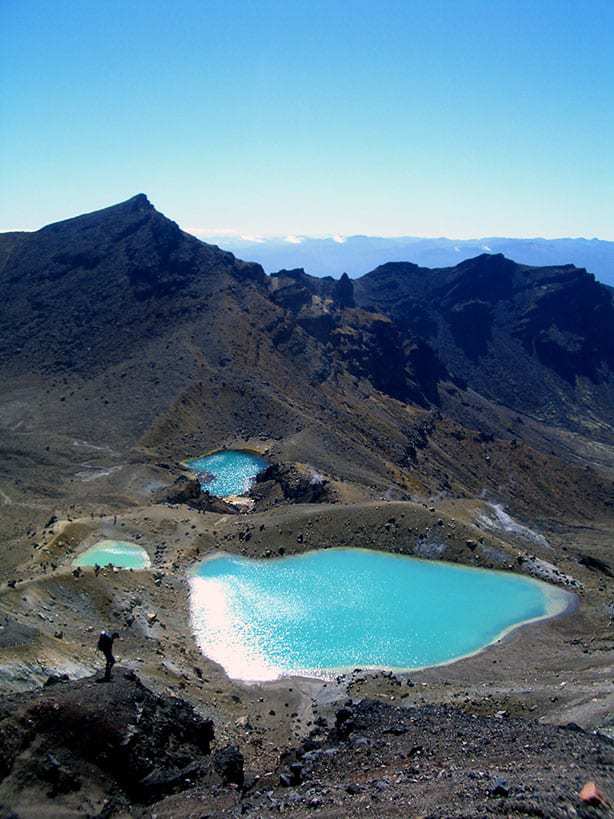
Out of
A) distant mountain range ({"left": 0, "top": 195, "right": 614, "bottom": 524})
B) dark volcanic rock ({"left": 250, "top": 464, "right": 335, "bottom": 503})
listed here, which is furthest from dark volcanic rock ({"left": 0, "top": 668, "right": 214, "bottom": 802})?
distant mountain range ({"left": 0, "top": 195, "right": 614, "bottom": 524})

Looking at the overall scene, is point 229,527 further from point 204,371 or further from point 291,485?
point 204,371

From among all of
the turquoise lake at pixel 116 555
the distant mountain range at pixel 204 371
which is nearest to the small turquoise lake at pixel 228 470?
the distant mountain range at pixel 204 371

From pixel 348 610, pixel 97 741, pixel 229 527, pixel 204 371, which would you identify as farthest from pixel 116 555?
pixel 204 371

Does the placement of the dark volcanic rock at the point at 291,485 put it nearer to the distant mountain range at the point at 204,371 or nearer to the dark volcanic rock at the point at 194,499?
the distant mountain range at the point at 204,371

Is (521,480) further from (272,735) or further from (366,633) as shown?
(272,735)

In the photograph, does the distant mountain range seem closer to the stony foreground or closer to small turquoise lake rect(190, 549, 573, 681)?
small turquoise lake rect(190, 549, 573, 681)

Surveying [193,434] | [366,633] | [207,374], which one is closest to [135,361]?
[207,374]
